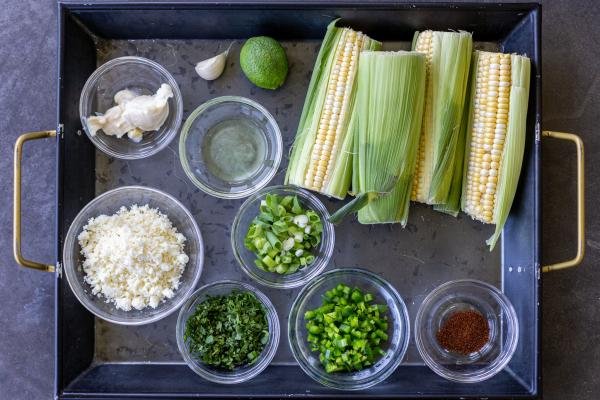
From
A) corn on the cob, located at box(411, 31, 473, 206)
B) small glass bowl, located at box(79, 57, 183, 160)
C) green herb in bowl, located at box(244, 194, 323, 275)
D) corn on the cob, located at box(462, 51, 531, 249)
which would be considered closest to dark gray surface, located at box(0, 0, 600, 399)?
small glass bowl, located at box(79, 57, 183, 160)

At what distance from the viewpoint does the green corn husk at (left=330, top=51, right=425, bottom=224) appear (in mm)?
1882

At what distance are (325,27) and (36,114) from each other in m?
1.08

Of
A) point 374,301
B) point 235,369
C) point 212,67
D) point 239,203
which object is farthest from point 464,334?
point 212,67

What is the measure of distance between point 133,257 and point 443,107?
1115 millimetres

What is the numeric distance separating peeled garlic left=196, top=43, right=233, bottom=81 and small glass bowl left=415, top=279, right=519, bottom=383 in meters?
1.06

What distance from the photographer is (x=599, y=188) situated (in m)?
2.15

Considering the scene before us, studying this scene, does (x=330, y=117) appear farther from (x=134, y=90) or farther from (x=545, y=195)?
(x=545, y=195)

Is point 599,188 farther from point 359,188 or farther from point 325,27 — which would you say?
point 325,27

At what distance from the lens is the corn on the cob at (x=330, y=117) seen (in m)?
1.97

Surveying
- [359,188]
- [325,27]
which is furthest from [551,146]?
[325,27]

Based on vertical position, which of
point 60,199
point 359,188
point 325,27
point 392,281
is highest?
point 325,27

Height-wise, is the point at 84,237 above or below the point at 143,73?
below

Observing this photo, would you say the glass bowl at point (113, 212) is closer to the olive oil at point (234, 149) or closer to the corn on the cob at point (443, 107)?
the olive oil at point (234, 149)

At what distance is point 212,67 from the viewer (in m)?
2.05
